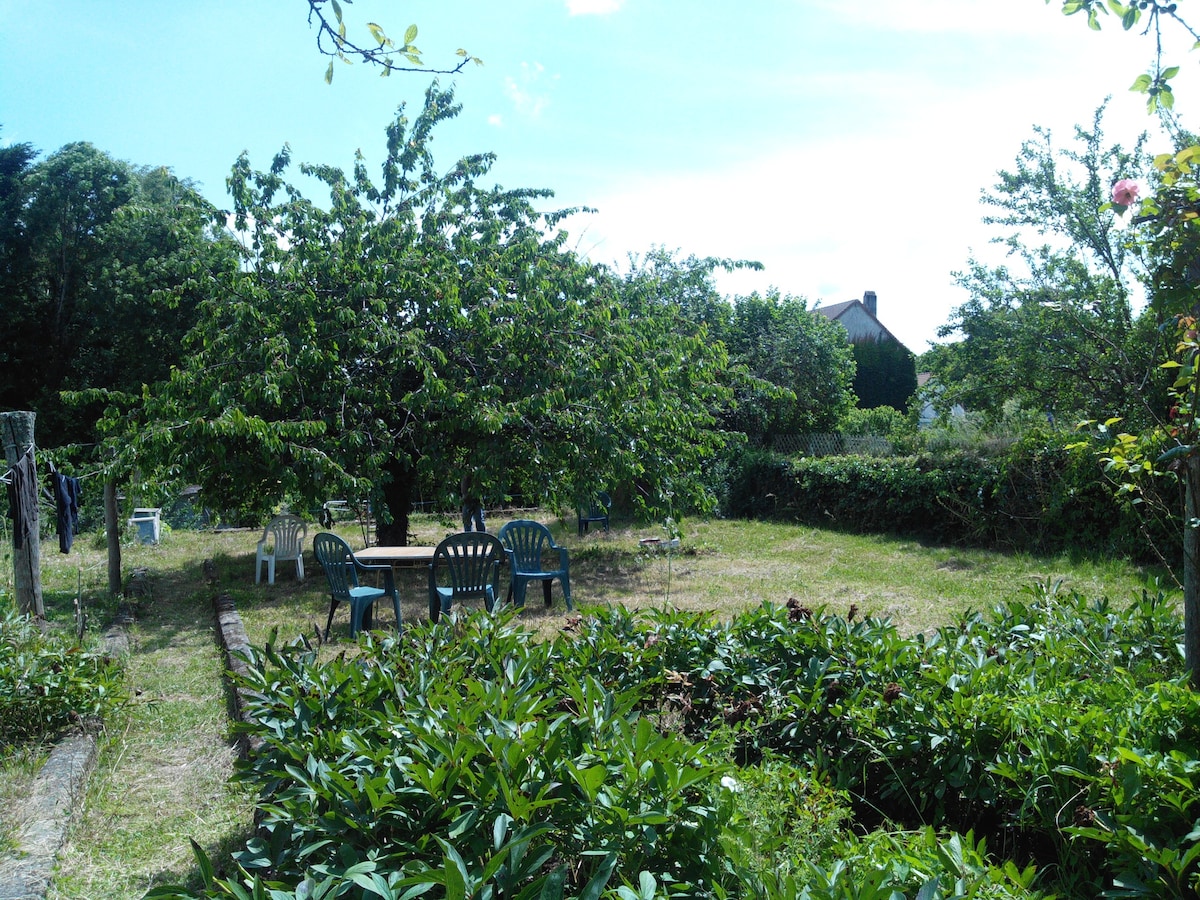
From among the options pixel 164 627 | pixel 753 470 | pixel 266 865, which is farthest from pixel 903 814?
pixel 753 470

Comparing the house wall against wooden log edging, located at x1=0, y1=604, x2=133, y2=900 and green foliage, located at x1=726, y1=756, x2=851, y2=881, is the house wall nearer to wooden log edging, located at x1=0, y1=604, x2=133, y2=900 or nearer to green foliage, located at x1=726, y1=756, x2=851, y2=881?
wooden log edging, located at x1=0, y1=604, x2=133, y2=900

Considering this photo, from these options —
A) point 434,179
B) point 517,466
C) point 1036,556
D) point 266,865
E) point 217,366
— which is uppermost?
point 434,179

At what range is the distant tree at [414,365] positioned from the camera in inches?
351

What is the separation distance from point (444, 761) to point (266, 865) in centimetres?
43

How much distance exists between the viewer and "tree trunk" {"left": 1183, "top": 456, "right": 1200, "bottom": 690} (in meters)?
2.89

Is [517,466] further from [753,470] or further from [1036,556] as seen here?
[753,470]

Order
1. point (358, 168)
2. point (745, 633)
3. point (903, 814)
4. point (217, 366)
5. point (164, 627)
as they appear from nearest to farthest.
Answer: point (903, 814)
point (745, 633)
point (164, 627)
point (217, 366)
point (358, 168)

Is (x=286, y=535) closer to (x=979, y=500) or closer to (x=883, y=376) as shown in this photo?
(x=979, y=500)

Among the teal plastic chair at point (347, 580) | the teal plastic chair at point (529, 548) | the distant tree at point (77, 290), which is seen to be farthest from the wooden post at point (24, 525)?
the distant tree at point (77, 290)

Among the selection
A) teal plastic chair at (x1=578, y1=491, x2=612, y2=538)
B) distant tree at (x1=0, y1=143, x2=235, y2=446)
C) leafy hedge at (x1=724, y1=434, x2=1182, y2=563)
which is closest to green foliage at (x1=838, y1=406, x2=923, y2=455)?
leafy hedge at (x1=724, y1=434, x2=1182, y2=563)

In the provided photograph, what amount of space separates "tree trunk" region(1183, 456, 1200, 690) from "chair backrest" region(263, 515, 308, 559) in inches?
383

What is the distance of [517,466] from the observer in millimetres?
10406

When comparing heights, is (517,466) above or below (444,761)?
above

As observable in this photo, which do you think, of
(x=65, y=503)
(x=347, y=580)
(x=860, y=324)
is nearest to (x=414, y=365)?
(x=347, y=580)
